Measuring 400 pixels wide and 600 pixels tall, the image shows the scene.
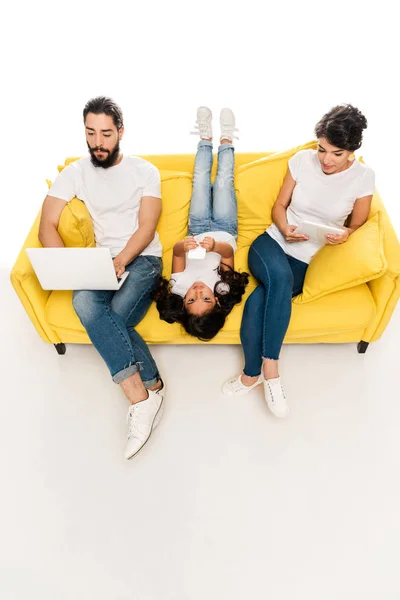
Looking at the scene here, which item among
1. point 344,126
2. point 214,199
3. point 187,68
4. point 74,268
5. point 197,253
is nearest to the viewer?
point 344,126

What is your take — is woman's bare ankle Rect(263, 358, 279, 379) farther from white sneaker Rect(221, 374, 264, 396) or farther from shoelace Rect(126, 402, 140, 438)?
shoelace Rect(126, 402, 140, 438)

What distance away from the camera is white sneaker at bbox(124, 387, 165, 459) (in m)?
2.12

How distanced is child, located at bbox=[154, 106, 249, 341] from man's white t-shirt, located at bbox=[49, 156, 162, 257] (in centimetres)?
→ 26

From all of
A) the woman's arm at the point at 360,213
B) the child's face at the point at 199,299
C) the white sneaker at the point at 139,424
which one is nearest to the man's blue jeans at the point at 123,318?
the white sneaker at the point at 139,424

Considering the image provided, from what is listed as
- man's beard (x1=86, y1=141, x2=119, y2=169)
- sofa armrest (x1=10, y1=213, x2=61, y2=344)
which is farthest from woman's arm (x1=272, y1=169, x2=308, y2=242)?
sofa armrest (x1=10, y1=213, x2=61, y2=344)

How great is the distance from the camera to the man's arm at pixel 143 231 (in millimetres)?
2266

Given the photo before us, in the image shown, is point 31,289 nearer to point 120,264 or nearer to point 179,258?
point 120,264

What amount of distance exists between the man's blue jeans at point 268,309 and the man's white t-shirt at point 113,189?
63cm

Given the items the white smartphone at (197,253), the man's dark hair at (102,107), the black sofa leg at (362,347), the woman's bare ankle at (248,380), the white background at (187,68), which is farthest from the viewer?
the white background at (187,68)

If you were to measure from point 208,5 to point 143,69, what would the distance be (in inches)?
33.1

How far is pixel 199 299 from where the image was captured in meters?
2.13

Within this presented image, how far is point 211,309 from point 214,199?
658mm

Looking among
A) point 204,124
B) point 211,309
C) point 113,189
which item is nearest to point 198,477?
point 211,309

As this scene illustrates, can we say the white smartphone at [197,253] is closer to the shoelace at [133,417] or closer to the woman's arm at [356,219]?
the woman's arm at [356,219]
